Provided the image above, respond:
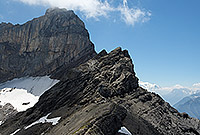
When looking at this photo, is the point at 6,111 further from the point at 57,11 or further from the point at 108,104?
the point at 57,11

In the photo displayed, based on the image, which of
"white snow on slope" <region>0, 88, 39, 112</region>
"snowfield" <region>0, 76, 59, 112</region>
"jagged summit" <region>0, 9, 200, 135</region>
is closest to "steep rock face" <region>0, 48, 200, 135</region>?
"jagged summit" <region>0, 9, 200, 135</region>

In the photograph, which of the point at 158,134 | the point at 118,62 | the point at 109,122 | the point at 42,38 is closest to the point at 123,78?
the point at 118,62

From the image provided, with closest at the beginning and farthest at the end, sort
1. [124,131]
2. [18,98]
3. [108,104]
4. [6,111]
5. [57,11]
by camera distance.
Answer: [124,131] < [108,104] < [6,111] < [18,98] < [57,11]

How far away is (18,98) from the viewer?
9738 cm

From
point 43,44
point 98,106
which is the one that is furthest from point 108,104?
point 43,44

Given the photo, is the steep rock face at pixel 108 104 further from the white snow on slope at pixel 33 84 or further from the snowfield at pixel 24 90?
the white snow on slope at pixel 33 84

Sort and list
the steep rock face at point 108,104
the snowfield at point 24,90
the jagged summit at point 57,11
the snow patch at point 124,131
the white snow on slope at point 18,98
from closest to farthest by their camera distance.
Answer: the snow patch at point 124,131, the steep rock face at point 108,104, the white snow on slope at point 18,98, the snowfield at point 24,90, the jagged summit at point 57,11

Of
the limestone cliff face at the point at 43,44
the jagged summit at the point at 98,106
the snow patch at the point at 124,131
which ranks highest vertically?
the limestone cliff face at the point at 43,44

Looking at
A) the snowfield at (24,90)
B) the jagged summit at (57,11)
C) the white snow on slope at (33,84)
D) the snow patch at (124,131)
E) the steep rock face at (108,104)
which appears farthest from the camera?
the jagged summit at (57,11)

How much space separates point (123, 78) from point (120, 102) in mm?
10743

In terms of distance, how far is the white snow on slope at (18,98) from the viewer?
86.1 metres

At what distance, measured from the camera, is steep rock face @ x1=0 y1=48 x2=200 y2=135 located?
4188cm

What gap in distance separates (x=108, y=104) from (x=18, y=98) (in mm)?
73485

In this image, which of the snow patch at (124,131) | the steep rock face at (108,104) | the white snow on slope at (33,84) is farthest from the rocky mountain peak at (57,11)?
the snow patch at (124,131)
